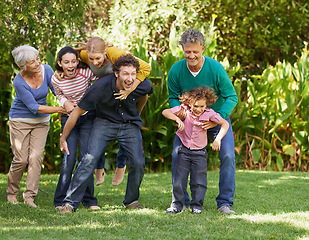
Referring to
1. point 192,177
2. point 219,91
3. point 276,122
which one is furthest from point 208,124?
point 276,122

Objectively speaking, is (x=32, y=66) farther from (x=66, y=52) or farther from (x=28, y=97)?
(x=66, y=52)

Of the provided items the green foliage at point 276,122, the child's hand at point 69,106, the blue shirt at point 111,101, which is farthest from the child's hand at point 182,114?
the green foliage at point 276,122

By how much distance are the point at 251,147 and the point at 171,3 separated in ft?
14.0

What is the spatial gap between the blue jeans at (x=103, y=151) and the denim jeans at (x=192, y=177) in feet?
1.40

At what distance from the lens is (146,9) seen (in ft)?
36.0

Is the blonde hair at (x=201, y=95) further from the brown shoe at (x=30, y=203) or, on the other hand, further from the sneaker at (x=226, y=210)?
the brown shoe at (x=30, y=203)

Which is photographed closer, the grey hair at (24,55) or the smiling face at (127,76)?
the smiling face at (127,76)

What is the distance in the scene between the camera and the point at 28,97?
207 inches

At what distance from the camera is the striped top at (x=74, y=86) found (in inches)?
192

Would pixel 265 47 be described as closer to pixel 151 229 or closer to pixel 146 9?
pixel 146 9

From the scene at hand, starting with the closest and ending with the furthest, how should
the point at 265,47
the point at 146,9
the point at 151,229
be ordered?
1. the point at 151,229
2. the point at 146,9
3. the point at 265,47

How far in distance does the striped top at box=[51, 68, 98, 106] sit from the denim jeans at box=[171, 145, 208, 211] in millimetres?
1245

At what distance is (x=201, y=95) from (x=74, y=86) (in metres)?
1.36

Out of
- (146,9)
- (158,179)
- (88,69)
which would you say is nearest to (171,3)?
(146,9)
